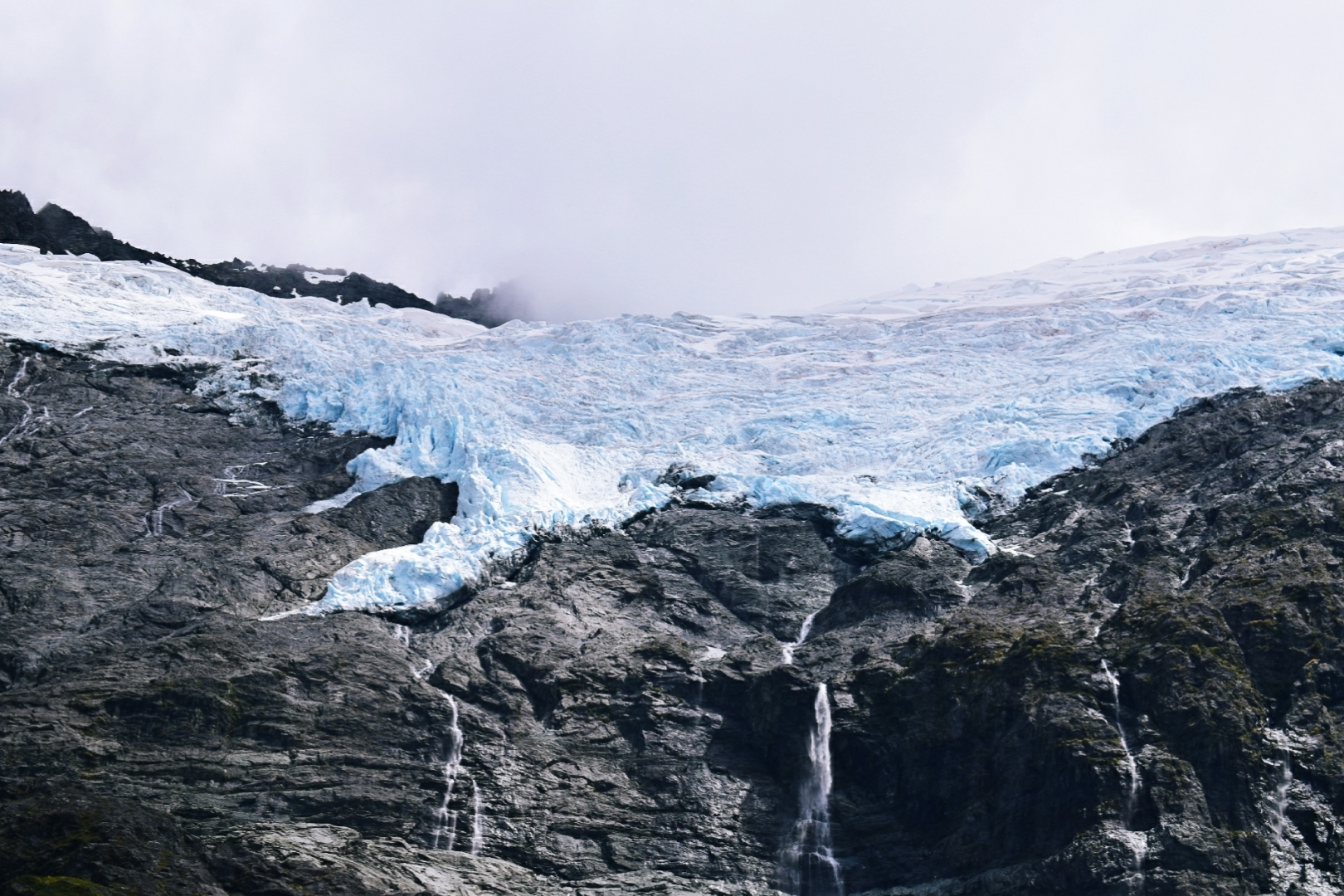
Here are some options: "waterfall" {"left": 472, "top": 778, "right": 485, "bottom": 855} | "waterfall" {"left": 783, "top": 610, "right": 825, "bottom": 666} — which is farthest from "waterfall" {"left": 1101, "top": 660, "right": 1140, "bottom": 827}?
"waterfall" {"left": 472, "top": 778, "right": 485, "bottom": 855}

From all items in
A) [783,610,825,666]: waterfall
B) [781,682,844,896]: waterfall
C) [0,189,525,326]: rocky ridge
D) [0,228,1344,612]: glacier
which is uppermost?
[0,189,525,326]: rocky ridge

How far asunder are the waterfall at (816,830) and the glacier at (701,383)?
12081 millimetres

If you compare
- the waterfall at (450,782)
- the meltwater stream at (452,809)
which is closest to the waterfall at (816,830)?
the meltwater stream at (452,809)

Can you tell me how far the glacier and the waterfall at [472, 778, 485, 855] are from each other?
34.0ft

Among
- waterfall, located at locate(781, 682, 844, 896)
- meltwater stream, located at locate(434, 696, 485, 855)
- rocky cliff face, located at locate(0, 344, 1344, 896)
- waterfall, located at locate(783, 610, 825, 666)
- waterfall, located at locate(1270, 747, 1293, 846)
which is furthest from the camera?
waterfall, located at locate(783, 610, 825, 666)

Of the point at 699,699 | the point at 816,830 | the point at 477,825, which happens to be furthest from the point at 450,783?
the point at 816,830

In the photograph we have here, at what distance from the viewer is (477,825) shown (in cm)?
4406

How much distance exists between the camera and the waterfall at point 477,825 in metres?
43.5

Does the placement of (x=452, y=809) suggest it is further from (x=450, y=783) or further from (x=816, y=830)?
(x=816, y=830)

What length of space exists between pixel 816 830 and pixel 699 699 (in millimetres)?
6226

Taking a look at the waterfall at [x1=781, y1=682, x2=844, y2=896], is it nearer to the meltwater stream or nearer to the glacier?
the meltwater stream

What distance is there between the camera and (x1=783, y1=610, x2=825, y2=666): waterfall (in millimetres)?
51250

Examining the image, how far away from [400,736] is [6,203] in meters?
60.5

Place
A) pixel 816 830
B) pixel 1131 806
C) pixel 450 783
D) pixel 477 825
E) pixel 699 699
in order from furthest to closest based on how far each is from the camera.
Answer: pixel 699 699, pixel 816 830, pixel 450 783, pixel 477 825, pixel 1131 806
